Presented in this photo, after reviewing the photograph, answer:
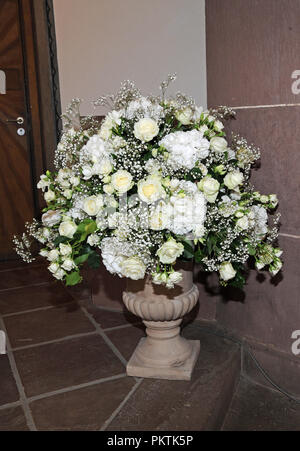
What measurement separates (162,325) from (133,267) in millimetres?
408

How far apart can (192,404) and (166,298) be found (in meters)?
0.38

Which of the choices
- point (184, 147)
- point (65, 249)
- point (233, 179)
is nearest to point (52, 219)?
point (65, 249)

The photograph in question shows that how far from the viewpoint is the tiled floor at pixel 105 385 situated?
1.48 metres

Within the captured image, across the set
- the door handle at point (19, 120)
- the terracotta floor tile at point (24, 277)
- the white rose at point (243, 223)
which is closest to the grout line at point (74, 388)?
the white rose at point (243, 223)

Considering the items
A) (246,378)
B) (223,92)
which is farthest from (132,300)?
(223,92)

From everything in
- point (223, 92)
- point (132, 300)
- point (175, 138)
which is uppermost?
point (223, 92)

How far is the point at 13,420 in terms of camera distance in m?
1.48

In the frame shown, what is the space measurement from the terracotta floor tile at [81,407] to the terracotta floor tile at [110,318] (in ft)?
1.75

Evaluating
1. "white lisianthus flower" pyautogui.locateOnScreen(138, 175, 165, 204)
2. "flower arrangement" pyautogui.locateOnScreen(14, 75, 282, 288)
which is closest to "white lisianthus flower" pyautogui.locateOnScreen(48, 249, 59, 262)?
"flower arrangement" pyautogui.locateOnScreen(14, 75, 282, 288)

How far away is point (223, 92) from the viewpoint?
6.25 feet

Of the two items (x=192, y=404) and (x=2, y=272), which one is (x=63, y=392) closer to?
(x=192, y=404)

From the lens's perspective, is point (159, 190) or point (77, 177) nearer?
point (159, 190)

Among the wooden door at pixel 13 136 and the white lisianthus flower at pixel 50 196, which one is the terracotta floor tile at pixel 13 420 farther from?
the wooden door at pixel 13 136

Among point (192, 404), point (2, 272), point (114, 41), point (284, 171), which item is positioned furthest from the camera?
point (2, 272)
